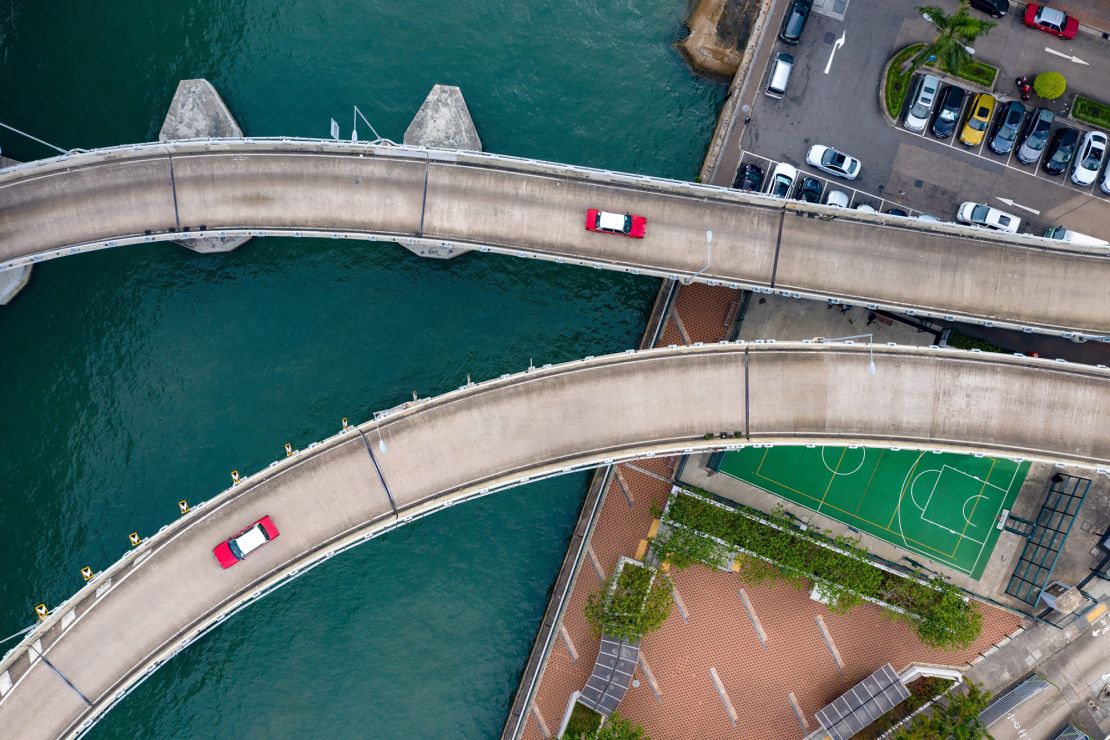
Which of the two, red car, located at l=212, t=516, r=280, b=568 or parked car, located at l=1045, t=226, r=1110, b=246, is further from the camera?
parked car, located at l=1045, t=226, r=1110, b=246

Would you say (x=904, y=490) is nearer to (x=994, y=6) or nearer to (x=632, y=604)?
(x=632, y=604)

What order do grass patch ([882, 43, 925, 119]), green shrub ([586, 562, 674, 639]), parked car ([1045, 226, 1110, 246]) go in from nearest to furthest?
parked car ([1045, 226, 1110, 246]) < green shrub ([586, 562, 674, 639]) < grass patch ([882, 43, 925, 119])

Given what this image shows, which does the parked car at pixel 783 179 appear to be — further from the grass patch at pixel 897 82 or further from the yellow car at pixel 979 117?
the yellow car at pixel 979 117

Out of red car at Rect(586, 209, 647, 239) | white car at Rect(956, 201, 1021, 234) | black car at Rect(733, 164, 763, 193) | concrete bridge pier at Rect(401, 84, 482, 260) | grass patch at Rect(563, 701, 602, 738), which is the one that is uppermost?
white car at Rect(956, 201, 1021, 234)

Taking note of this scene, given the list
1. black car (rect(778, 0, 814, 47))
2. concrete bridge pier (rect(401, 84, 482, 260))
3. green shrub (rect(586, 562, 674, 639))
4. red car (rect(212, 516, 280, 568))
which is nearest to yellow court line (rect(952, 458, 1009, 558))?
green shrub (rect(586, 562, 674, 639))

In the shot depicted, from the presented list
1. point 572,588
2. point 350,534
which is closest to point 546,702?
point 572,588

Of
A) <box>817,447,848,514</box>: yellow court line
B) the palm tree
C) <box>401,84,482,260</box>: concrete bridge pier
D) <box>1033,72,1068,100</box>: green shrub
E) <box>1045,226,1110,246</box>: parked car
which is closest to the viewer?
the palm tree

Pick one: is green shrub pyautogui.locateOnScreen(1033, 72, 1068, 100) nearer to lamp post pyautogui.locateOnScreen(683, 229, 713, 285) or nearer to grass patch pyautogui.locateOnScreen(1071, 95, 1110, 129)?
grass patch pyautogui.locateOnScreen(1071, 95, 1110, 129)
